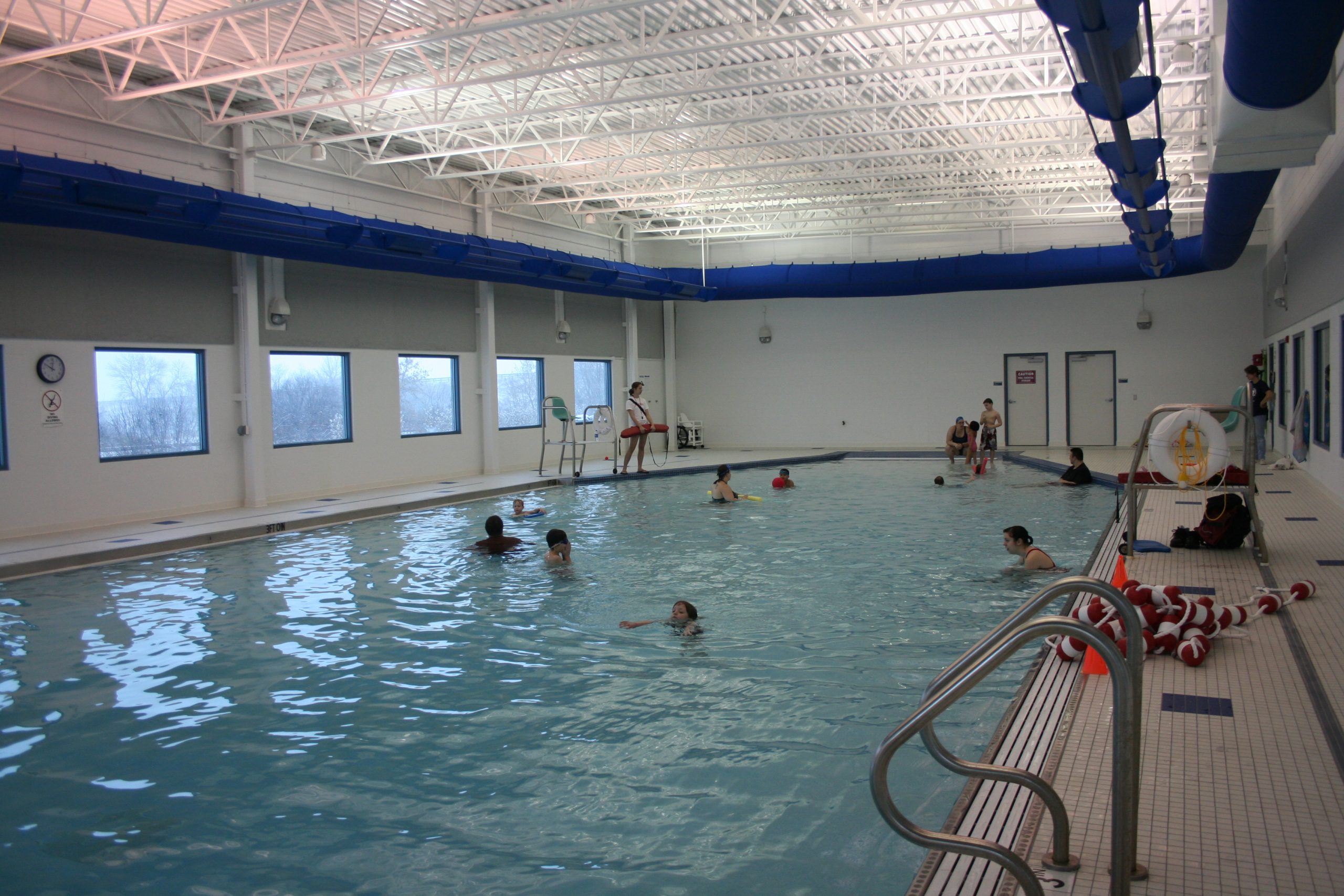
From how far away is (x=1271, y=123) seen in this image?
6430 mm

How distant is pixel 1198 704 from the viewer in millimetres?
3963

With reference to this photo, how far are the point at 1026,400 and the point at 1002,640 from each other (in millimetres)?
19998

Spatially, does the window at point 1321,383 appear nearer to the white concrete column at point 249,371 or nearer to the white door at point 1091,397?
the white door at point 1091,397

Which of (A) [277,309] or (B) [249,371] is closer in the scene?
(B) [249,371]

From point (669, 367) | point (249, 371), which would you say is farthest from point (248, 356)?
point (669, 367)

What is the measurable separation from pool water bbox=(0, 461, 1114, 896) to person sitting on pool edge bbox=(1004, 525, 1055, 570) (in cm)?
13

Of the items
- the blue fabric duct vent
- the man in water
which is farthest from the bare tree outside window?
the blue fabric duct vent

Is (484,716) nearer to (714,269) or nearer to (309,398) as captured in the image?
(309,398)

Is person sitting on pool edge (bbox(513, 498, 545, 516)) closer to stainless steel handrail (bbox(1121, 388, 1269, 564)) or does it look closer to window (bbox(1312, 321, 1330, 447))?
stainless steel handrail (bbox(1121, 388, 1269, 564))

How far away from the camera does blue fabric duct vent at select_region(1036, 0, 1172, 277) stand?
3.56m

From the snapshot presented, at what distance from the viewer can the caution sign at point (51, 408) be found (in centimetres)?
1004

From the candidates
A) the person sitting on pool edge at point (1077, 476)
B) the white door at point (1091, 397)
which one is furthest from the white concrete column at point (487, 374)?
the white door at point (1091, 397)

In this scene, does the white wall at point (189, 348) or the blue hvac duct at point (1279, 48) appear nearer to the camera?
the blue hvac duct at point (1279, 48)

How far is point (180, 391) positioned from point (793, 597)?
27.8 feet
